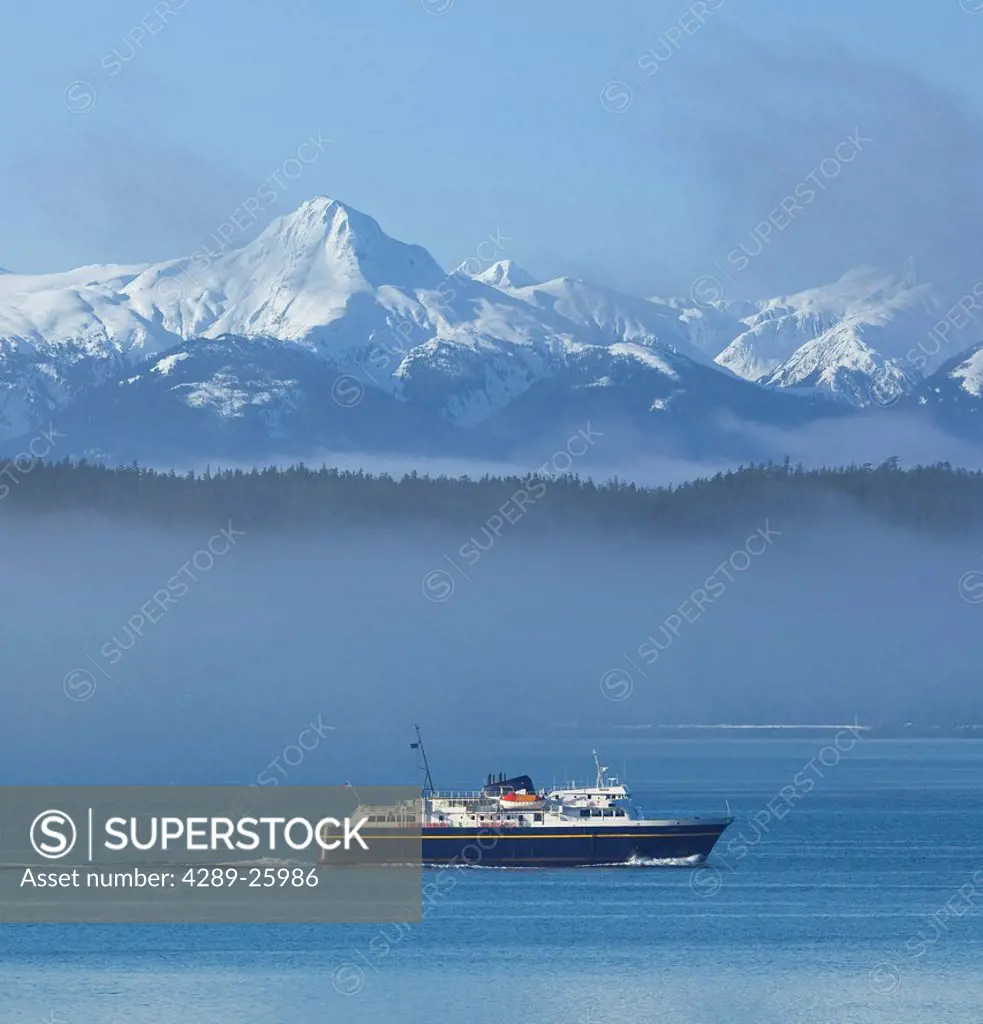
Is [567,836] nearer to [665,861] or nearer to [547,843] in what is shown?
[547,843]

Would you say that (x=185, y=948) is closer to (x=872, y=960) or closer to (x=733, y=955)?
(x=733, y=955)

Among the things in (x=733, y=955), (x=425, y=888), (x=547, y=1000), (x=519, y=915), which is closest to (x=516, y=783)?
(x=425, y=888)

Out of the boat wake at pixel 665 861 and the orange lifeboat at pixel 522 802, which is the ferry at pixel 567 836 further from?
the orange lifeboat at pixel 522 802

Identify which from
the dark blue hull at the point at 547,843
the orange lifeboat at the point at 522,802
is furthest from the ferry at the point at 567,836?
the orange lifeboat at the point at 522,802

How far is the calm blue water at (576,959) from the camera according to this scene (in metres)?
81.7

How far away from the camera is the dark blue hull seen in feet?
407

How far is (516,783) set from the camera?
426 ft

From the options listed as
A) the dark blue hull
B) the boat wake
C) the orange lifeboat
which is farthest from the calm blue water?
the orange lifeboat

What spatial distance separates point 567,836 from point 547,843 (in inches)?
48.2

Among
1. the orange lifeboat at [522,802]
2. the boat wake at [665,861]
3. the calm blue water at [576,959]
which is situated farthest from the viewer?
the orange lifeboat at [522,802]

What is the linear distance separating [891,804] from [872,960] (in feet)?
313

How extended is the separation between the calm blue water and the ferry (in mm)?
1734

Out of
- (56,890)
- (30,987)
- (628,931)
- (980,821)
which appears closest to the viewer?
(30,987)

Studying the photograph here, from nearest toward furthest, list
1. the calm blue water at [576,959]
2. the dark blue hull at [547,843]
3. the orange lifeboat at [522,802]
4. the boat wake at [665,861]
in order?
the calm blue water at [576,959] → the dark blue hull at [547,843] → the boat wake at [665,861] → the orange lifeboat at [522,802]
